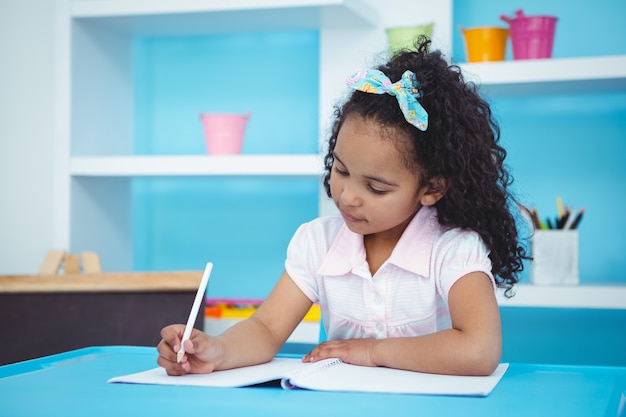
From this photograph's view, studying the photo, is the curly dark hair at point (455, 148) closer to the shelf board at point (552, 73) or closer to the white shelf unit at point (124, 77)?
the shelf board at point (552, 73)

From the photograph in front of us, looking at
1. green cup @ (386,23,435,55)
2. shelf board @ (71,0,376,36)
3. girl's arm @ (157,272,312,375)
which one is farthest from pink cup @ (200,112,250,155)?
girl's arm @ (157,272,312,375)

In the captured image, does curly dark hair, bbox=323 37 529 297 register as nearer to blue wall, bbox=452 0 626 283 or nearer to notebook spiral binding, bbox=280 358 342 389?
notebook spiral binding, bbox=280 358 342 389

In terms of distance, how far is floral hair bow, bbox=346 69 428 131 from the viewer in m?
1.13

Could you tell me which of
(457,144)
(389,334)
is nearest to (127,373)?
(389,334)

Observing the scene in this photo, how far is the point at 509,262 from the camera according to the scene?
126 centimetres

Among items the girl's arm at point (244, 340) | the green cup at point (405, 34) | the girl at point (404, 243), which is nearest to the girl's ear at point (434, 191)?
the girl at point (404, 243)

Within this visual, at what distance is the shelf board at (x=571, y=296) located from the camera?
5.85 feet

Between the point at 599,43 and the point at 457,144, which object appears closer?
the point at 457,144

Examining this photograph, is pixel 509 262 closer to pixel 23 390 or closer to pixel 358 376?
pixel 358 376

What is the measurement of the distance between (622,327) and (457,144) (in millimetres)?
1129

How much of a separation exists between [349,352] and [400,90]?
355 mm

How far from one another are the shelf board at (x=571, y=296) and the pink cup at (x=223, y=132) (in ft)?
2.41

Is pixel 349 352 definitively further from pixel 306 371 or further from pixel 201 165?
pixel 201 165

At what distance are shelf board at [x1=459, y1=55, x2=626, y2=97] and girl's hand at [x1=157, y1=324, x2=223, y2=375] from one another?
98 cm
